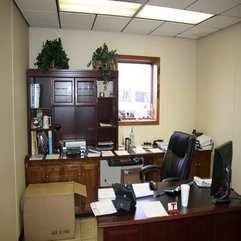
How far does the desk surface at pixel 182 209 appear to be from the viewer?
5.46ft

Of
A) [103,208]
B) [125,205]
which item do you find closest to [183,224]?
[125,205]

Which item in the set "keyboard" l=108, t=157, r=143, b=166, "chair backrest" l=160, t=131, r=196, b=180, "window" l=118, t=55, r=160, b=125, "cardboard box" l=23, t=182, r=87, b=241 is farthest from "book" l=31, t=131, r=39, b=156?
"chair backrest" l=160, t=131, r=196, b=180

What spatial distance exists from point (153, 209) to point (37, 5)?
96.8 inches

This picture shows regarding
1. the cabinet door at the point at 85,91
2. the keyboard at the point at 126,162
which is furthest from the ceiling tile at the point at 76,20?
the keyboard at the point at 126,162

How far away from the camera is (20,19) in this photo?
288cm

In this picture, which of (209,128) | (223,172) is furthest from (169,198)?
(209,128)

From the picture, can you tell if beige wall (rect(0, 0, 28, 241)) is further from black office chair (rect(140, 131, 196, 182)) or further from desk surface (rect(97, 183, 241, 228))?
black office chair (rect(140, 131, 196, 182))

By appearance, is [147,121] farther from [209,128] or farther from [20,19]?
[20,19]

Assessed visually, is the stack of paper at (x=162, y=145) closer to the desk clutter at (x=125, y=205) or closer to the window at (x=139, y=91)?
the window at (x=139, y=91)

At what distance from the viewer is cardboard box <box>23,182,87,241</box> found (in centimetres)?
269

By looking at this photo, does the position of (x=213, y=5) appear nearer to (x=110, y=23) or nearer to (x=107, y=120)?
(x=110, y=23)

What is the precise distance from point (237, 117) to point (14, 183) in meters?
2.96

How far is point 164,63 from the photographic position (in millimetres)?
4039

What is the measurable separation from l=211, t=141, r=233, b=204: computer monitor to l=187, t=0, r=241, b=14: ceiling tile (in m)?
1.60
